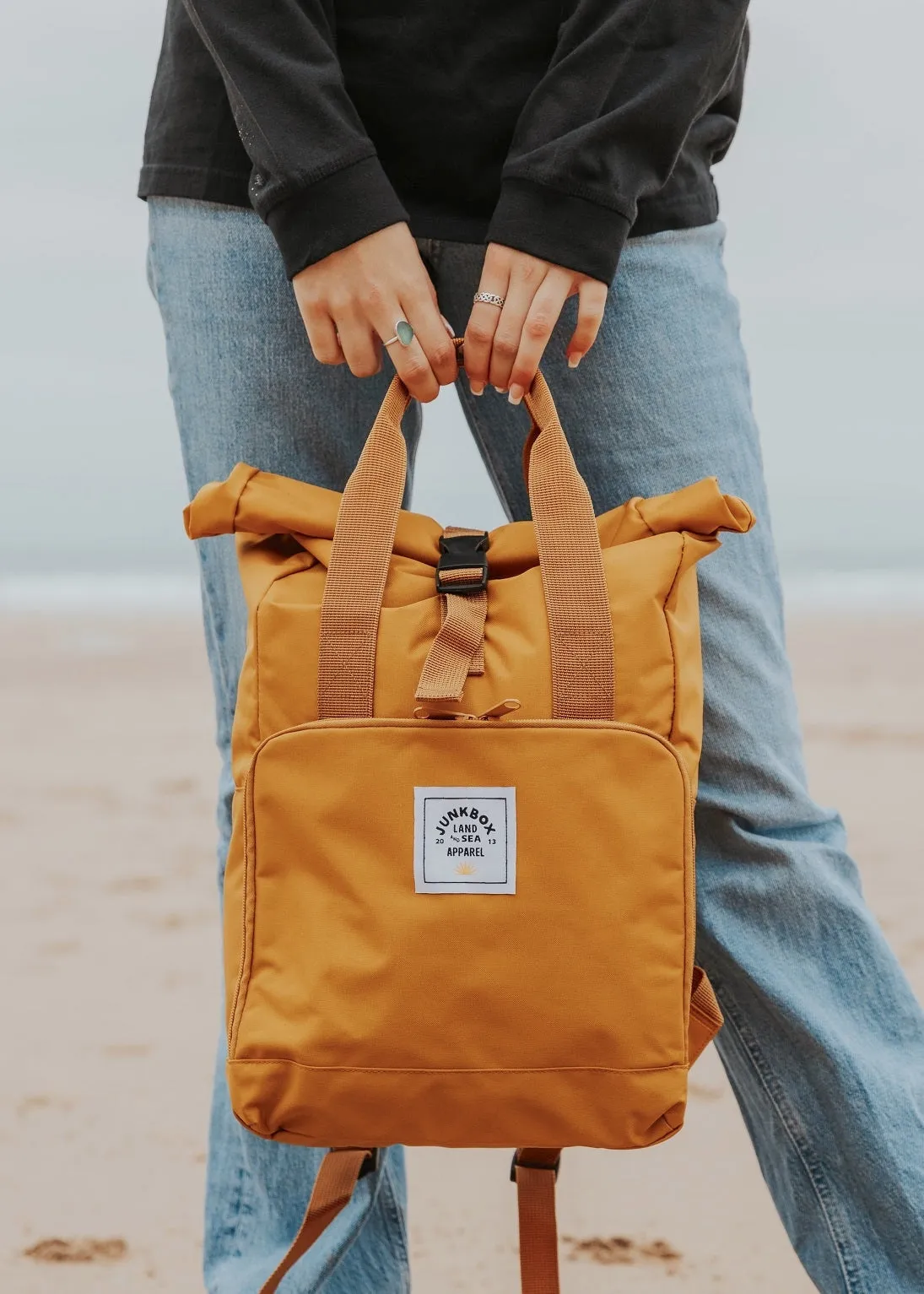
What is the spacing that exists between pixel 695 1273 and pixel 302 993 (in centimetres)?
89

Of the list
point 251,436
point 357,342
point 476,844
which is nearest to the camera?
point 476,844

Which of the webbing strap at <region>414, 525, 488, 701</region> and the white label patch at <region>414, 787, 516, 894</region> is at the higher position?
the webbing strap at <region>414, 525, 488, 701</region>

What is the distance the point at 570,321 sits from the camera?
3.86ft

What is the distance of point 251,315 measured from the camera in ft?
4.02

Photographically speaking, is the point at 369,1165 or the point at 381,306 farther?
the point at 369,1165

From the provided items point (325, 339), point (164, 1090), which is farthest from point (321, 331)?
point (164, 1090)

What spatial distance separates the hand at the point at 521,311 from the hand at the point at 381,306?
0.03 meters

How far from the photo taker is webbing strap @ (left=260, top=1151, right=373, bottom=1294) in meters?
1.15

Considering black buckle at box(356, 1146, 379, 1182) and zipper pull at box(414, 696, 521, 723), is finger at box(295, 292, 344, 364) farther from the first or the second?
black buckle at box(356, 1146, 379, 1182)

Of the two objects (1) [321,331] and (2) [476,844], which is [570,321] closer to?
(1) [321,331]

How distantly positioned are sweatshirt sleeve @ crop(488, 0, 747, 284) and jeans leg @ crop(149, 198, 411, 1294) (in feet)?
0.87

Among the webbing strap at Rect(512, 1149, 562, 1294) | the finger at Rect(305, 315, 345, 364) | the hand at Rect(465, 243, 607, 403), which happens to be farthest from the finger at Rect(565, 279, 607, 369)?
the webbing strap at Rect(512, 1149, 562, 1294)

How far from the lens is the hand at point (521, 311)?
42.4 inches

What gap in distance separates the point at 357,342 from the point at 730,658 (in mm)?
450
